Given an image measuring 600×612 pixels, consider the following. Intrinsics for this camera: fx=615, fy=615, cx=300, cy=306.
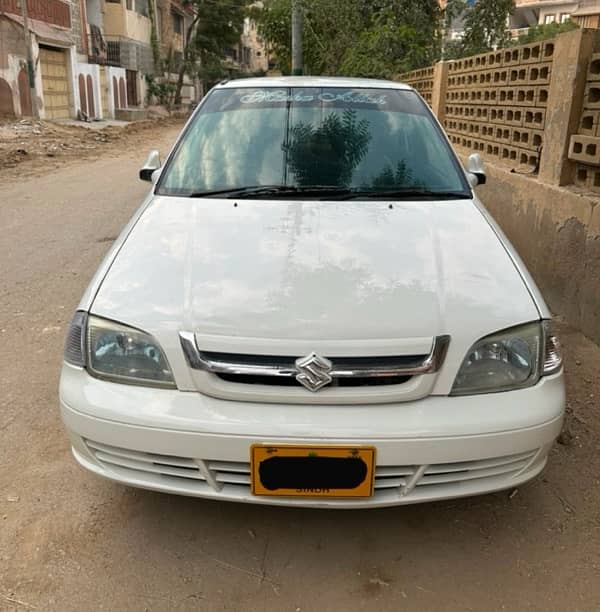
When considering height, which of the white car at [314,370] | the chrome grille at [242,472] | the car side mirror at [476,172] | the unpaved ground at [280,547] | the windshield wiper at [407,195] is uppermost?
the car side mirror at [476,172]

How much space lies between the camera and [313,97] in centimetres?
343

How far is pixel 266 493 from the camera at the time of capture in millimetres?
1946

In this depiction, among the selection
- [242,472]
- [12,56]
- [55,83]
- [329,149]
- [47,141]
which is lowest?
[242,472]

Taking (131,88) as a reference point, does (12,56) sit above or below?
above

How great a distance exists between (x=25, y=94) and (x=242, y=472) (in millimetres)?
22285

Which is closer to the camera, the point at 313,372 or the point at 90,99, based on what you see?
the point at 313,372

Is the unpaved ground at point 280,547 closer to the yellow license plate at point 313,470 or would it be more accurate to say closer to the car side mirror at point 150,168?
the yellow license plate at point 313,470

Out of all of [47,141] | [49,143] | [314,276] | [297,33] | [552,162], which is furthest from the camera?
[47,141]

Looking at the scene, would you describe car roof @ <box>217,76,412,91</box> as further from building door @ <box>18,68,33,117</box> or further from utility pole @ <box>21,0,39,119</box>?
building door @ <box>18,68,33,117</box>

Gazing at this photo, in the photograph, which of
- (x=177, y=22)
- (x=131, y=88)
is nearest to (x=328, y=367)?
(x=131, y=88)

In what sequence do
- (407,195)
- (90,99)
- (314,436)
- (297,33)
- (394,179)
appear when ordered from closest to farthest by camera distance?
(314,436) < (407,195) < (394,179) < (297,33) < (90,99)

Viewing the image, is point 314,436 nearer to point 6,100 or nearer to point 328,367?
point 328,367

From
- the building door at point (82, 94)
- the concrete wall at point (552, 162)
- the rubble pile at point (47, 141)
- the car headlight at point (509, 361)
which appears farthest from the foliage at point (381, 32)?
the building door at point (82, 94)

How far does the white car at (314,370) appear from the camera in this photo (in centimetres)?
190
